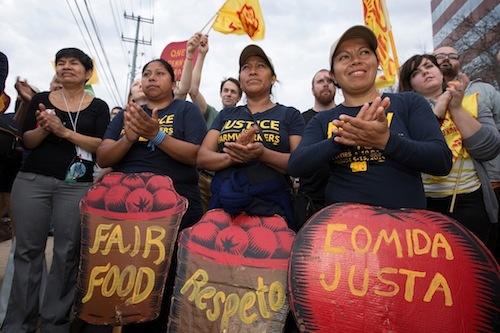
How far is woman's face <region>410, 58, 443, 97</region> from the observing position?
7.55 feet

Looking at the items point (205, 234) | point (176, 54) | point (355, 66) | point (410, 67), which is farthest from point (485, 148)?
point (176, 54)

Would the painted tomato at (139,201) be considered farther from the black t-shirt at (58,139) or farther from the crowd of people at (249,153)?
the black t-shirt at (58,139)

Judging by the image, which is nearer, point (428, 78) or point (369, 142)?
point (369, 142)

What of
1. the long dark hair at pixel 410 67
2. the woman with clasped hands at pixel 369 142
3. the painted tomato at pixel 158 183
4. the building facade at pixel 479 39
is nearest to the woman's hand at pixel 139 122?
the painted tomato at pixel 158 183

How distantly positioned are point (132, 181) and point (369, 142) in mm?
1352

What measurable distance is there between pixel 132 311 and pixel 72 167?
1.09 metres

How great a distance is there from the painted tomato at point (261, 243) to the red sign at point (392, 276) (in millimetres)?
261

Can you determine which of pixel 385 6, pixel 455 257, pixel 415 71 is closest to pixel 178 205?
pixel 455 257

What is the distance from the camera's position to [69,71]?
2.54m

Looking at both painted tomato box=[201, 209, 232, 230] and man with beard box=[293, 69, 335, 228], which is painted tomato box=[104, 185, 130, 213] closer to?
painted tomato box=[201, 209, 232, 230]

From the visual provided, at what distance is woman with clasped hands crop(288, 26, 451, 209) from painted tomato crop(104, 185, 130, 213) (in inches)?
38.6

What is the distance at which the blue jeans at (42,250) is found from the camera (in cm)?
220

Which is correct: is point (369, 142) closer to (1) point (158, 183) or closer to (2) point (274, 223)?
(2) point (274, 223)

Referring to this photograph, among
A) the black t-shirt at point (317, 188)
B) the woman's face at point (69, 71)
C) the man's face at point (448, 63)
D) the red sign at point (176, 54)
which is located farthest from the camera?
the red sign at point (176, 54)
